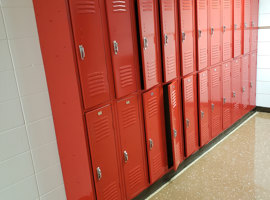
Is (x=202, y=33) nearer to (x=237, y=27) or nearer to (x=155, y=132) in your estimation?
(x=237, y=27)

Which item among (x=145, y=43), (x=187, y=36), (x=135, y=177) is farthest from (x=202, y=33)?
(x=135, y=177)

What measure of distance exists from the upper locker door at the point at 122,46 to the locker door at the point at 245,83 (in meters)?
2.60

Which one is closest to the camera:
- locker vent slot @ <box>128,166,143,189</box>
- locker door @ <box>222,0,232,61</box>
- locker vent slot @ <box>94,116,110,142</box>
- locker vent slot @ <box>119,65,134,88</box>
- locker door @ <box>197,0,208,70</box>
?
locker vent slot @ <box>94,116,110,142</box>

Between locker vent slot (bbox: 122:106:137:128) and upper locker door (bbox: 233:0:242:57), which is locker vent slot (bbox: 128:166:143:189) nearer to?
locker vent slot (bbox: 122:106:137:128)

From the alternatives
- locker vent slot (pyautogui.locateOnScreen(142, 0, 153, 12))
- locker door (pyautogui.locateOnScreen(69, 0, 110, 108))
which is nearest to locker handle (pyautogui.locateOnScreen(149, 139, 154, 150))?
locker door (pyautogui.locateOnScreen(69, 0, 110, 108))

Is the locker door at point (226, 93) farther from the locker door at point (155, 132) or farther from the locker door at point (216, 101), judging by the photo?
the locker door at point (155, 132)

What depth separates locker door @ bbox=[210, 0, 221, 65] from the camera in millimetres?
3518

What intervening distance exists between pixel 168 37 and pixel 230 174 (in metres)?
1.78

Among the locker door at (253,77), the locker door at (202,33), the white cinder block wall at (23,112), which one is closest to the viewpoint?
the white cinder block wall at (23,112)

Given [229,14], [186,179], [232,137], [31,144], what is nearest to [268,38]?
[229,14]

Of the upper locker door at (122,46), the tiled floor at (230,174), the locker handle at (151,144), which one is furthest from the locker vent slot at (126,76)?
the tiled floor at (230,174)

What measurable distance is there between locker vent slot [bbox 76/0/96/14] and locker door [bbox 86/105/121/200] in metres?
0.80

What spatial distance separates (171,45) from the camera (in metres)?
2.93

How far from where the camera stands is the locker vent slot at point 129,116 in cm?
258
